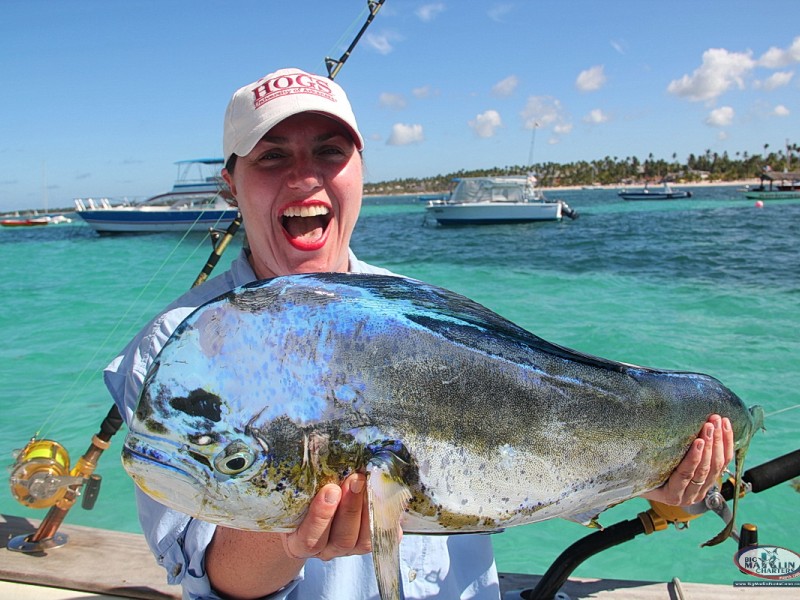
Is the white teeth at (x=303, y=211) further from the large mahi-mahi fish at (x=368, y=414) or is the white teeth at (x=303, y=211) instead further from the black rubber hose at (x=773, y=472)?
the black rubber hose at (x=773, y=472)

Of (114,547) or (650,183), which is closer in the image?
(114,547)

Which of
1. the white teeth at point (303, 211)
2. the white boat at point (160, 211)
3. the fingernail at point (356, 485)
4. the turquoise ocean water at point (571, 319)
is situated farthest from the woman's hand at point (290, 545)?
the white boat at point (160, 211)

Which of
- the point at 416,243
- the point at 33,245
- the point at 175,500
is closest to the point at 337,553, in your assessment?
the point at 175,500

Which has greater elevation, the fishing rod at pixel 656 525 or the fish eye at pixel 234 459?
the fish eye at pixel 234 459

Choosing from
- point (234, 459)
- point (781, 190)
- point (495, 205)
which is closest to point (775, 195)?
point (781, 190)

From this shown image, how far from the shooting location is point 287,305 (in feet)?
3.56

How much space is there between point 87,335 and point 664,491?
15.3 metres

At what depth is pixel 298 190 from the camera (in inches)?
65.7

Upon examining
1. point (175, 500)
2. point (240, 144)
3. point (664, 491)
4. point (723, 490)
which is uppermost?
point (240, 144)

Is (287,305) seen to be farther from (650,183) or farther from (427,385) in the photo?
(650,183)

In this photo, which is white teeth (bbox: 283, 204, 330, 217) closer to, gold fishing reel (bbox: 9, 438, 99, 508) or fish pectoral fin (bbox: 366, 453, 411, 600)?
fish pectoral fin (bbox: 366, 453, 411, 600)

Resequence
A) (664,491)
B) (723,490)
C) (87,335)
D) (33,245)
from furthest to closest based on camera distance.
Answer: (33,245) → (87,335) → (723,490) → (664,491)

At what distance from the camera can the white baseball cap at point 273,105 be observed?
5.24ft

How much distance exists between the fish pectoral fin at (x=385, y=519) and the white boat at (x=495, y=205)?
138 feet
